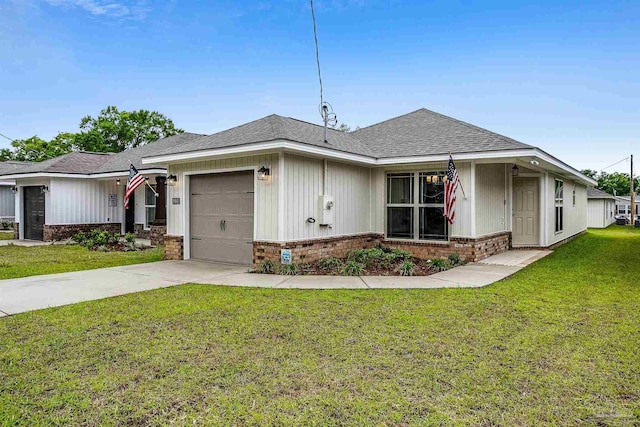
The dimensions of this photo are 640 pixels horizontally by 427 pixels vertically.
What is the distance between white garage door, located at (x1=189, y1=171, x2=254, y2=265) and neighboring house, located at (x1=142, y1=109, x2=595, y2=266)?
2 centimetres

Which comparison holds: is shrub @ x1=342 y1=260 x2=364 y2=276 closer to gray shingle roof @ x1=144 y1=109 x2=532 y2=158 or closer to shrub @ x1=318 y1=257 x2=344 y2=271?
shrub @ x1=318 y1=257 x2=344 y2=271

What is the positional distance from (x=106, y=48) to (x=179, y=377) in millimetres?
18135

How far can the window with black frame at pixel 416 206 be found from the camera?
9398 millimetres

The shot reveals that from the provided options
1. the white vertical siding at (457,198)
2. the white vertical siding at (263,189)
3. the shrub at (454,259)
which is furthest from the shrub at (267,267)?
the shrub at (454,259)

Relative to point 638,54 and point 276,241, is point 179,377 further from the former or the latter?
point 638,54

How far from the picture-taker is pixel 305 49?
1416 cm

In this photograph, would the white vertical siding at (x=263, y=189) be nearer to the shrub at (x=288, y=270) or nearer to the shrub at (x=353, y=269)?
the shrub at (x=288, y=270)

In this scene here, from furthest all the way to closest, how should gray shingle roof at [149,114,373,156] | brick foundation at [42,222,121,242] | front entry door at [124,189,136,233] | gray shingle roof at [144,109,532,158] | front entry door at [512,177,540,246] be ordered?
front entry door at [124,189,136,233] → brick foundation at [42,222,121,242] → front entry door at [512,177,540,246] → gray shingle roof at [144,109,532,158] → gray shingle roof at [149,114,373,156]

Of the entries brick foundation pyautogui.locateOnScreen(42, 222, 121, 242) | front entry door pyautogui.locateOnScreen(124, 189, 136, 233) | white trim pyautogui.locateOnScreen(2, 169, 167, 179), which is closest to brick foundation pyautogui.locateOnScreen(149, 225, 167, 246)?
white trim pyautogui.locateOnScreen(2, 169, 167, 179)

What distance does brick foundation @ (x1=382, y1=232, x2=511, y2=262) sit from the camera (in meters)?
8.95

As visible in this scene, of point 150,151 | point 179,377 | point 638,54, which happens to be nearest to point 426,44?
point 638,54

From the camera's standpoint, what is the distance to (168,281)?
6.97 meters

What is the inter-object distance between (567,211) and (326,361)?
593 inches

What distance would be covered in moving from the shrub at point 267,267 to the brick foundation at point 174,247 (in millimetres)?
2856
